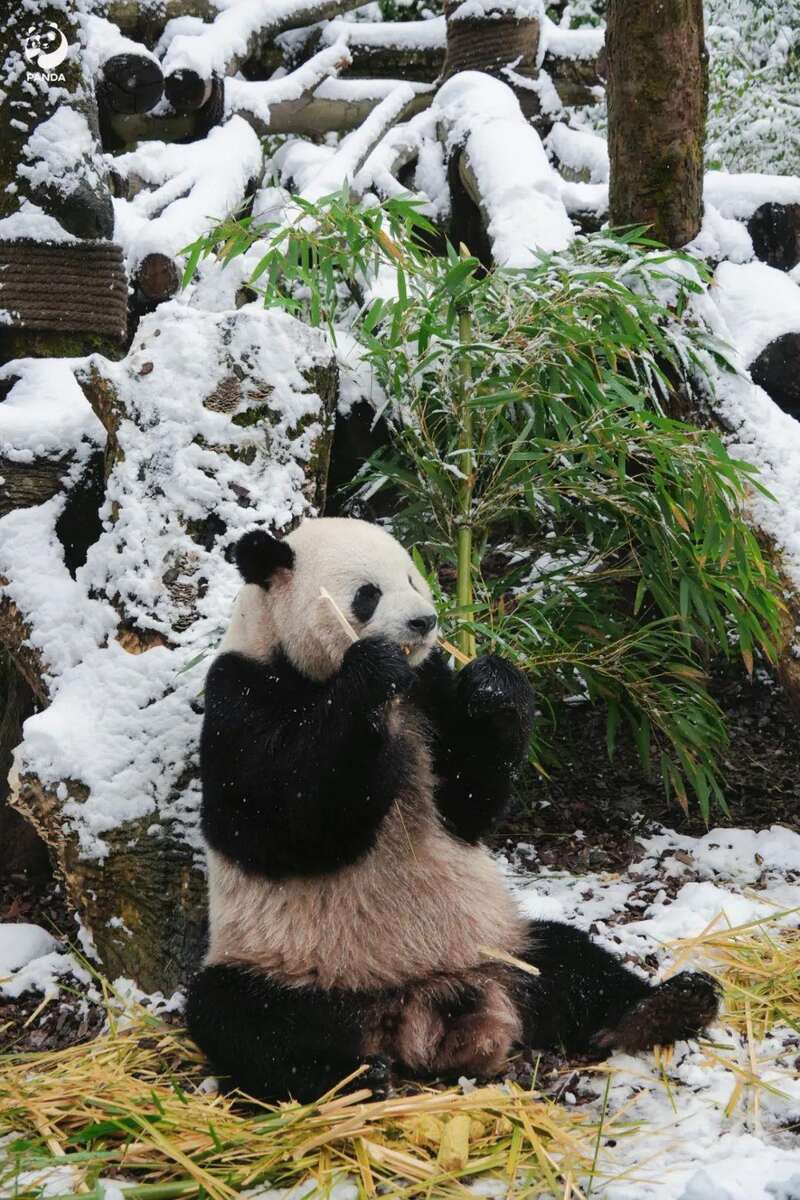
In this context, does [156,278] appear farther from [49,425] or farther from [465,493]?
[465,493]

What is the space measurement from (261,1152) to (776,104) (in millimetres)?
9708

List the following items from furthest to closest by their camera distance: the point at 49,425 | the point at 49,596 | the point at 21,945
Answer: the point at 49,425
the point at 21,945
the point at 49,596

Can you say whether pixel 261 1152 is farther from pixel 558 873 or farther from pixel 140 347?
pixel 140 347

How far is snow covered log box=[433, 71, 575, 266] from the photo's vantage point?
447 cm

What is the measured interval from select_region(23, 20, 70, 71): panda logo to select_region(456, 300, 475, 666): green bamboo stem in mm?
1874

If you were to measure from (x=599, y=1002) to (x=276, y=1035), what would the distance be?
28.3 inches

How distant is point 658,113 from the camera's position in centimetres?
406

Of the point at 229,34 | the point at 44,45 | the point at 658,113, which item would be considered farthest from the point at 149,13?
the point at 658,113

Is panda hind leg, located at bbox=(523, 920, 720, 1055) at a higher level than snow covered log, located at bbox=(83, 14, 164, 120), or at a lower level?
lower

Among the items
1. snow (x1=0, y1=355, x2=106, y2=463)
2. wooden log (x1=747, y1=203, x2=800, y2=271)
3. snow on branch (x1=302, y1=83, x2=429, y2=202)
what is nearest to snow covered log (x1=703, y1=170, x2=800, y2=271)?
wooden log (x1=747, y1=203, x2=800, y2=271)

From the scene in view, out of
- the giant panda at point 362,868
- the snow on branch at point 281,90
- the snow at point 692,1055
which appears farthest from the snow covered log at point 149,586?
the snow on branch at point 281,90

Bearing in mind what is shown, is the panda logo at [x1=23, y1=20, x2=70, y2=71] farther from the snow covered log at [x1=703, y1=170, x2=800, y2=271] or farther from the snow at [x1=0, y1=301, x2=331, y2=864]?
the snow covered log at [x1=703, y1=170, x2=800, y2=271]

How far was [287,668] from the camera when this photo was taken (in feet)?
8.53

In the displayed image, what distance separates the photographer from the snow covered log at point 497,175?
447 centimetres
